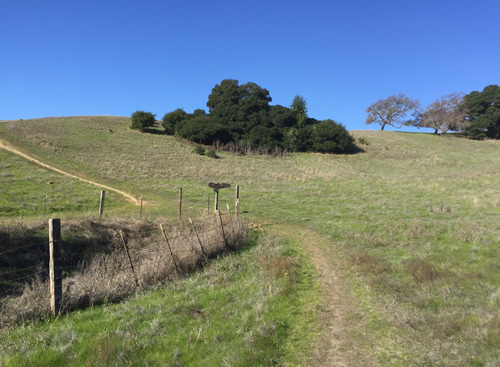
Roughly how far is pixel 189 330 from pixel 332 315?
303 cm

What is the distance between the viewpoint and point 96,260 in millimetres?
10156

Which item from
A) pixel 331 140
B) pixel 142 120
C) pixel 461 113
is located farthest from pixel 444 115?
pixel 142 120

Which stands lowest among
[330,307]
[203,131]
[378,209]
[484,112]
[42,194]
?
[330,307]

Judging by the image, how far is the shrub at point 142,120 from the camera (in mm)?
56250

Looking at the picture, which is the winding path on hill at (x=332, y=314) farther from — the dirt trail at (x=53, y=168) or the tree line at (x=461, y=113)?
the tree line at (x=461, y=113)

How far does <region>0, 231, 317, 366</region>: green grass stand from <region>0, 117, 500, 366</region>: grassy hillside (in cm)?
139

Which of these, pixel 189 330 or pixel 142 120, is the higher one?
pixel 142 120

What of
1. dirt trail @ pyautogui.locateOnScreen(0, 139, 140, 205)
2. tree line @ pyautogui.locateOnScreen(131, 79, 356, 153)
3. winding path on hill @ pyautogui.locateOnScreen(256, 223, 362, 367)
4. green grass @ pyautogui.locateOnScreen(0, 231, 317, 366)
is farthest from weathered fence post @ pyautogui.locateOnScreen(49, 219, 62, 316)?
tree line @ pyautogui.locateOnScreen(131, 79, 356, 153)

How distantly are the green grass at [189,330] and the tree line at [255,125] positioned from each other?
4532cm

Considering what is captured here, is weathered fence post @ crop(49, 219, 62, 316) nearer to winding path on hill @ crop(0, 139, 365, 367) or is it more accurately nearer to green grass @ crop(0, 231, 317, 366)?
green grass @ crop(0, 231, 317, 366)

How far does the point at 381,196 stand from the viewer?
24.5 metres

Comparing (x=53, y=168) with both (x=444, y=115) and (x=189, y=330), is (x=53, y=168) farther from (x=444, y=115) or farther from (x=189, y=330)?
(x=444, y=115)

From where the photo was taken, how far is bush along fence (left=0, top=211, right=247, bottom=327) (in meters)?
6.59

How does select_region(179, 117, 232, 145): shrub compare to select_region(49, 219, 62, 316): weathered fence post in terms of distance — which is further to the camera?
select_region(179, 117, 232, 145): shrub
